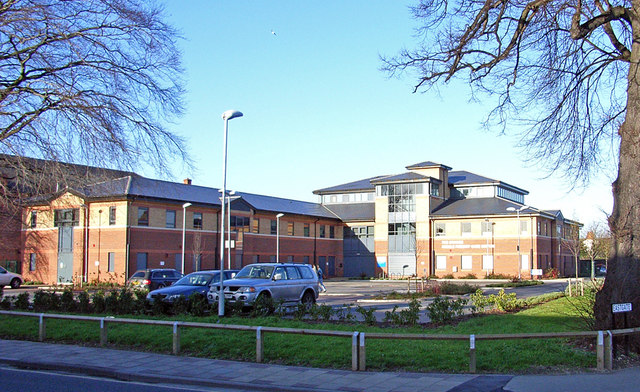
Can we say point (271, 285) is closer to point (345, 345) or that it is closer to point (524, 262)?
point (345, 345)

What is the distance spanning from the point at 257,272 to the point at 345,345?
9484mm

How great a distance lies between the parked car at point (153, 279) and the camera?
3195cm

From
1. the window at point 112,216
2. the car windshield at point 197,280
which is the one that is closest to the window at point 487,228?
the window at point 112,216

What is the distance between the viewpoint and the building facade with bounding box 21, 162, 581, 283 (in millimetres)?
49312

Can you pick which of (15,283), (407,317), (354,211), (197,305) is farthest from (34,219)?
(354,211)

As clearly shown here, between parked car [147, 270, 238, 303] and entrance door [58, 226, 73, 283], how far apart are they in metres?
31.7

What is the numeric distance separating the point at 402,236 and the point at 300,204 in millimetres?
13019

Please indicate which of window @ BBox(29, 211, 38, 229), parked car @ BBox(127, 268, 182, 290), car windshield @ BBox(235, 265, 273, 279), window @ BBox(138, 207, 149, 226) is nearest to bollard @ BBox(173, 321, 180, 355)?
car windshield @ BBox(235, 265, 273, 279)

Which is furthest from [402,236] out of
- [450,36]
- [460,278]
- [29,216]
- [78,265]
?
[450,36]

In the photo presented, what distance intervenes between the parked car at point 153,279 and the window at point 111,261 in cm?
1561

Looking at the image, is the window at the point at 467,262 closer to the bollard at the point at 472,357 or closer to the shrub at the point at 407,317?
the shrub at the point at 407,317

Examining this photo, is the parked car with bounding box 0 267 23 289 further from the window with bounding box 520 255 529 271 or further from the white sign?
the window with bounding box 520 255 529 271

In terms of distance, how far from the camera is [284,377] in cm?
1078

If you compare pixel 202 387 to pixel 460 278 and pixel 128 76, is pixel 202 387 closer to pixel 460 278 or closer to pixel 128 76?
pixel 128 76
